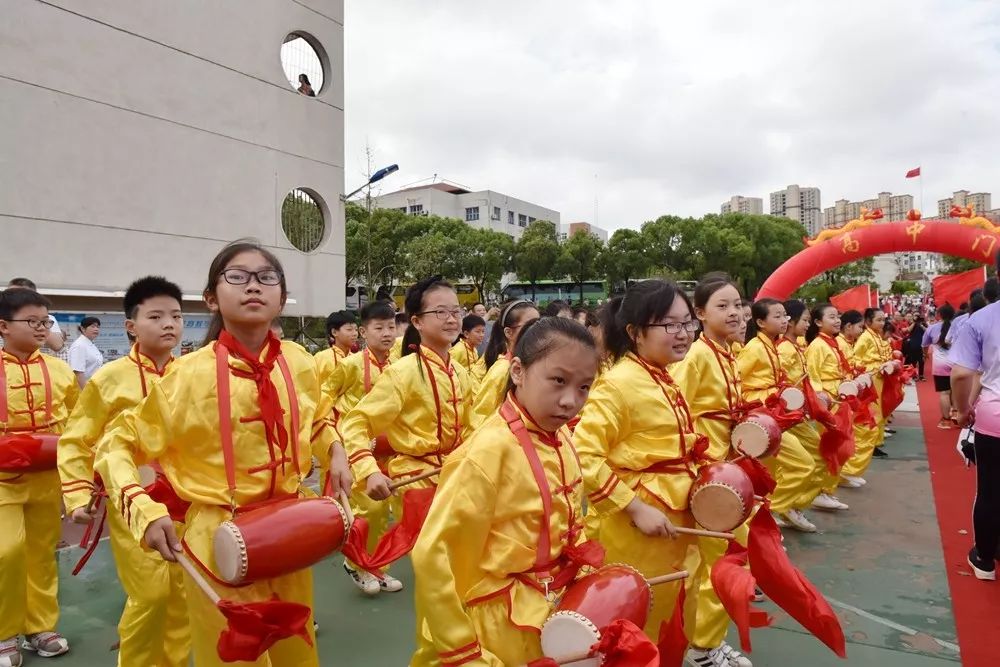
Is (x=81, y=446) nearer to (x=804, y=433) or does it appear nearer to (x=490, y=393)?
(x=490, y=393)

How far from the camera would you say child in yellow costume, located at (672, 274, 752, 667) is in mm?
3217

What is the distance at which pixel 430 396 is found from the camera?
356 cm

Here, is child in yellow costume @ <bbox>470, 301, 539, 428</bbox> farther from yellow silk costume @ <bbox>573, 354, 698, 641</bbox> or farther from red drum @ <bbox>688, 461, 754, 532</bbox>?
red drum @ <bbox>688, 461, 754, 532</bbox>

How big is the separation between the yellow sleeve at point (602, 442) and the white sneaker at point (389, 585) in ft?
7.28

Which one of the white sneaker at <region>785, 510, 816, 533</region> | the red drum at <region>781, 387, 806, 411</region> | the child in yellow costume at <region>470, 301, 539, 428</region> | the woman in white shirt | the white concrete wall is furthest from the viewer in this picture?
the white concrete wall

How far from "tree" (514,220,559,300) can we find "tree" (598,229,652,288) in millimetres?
2285

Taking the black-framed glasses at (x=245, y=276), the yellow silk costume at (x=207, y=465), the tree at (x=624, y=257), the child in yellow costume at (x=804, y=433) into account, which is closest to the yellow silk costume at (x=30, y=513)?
the yellow silk costume at (x=207, y=465)

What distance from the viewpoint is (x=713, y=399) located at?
3416 millimetres

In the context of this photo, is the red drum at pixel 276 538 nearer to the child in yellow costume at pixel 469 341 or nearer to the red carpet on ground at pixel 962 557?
the red carpet on ground at pixel 962 557

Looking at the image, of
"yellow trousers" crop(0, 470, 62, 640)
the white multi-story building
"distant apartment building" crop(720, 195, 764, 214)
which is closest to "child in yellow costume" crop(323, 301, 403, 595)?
"yellow trousers" crop(0, 470, 62, 640)

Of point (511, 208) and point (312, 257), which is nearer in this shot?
point (312, 257)

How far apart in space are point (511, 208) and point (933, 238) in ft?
150

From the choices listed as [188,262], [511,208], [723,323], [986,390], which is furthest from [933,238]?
[511,208]

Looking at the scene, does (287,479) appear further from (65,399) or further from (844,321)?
(844,321)
